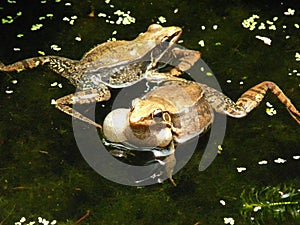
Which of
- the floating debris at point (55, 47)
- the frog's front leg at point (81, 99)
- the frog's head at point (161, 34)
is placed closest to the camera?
the frog's front leg at point (81, 99)

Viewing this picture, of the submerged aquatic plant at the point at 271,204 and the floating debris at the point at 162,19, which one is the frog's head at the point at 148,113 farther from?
the floating debris at the point at 162,19

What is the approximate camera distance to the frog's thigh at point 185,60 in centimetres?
345

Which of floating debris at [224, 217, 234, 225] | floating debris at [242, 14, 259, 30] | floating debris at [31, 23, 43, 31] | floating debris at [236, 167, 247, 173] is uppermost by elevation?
floating debris at [242, 14, 259, 30]

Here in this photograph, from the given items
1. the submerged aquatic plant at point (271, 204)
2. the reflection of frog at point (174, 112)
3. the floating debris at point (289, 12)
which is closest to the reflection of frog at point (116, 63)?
the reflection of frog at point (174, 112)

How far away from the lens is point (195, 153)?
119 inches

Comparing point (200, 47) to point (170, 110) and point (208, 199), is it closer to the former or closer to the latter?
point (170, 110)

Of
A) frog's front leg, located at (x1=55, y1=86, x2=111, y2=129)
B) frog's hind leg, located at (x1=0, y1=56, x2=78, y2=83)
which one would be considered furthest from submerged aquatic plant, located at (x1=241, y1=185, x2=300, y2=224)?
frog's hind leg, located at (x1=0, y1=56, x2=78, y2=83)

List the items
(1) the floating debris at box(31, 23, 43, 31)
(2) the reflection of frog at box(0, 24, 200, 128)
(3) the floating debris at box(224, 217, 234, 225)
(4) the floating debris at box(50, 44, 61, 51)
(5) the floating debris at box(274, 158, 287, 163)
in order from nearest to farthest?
1. (3) the floating debris at box(224, 217, 234, 225)
2. (5) the floating debris at box(274, 158, 287, 163)
3. (2) the reflection of frog at box(0, 24, 200, 128)
4. (4) the floating debris at box(50, 44, 61, 51)
5. (1) the floating debris at box(31, 23, 43, 31)

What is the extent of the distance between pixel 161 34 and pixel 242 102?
633mm

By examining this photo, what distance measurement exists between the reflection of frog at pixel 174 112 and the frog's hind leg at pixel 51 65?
1.67 feet

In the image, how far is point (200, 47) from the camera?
3604mm

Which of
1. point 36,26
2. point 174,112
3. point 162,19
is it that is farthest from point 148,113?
point 36,26

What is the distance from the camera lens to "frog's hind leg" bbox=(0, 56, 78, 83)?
3.38 metres

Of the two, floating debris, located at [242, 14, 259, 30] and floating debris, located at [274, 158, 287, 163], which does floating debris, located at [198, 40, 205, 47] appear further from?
floating debris, located at [274, 158, 287, 163]
